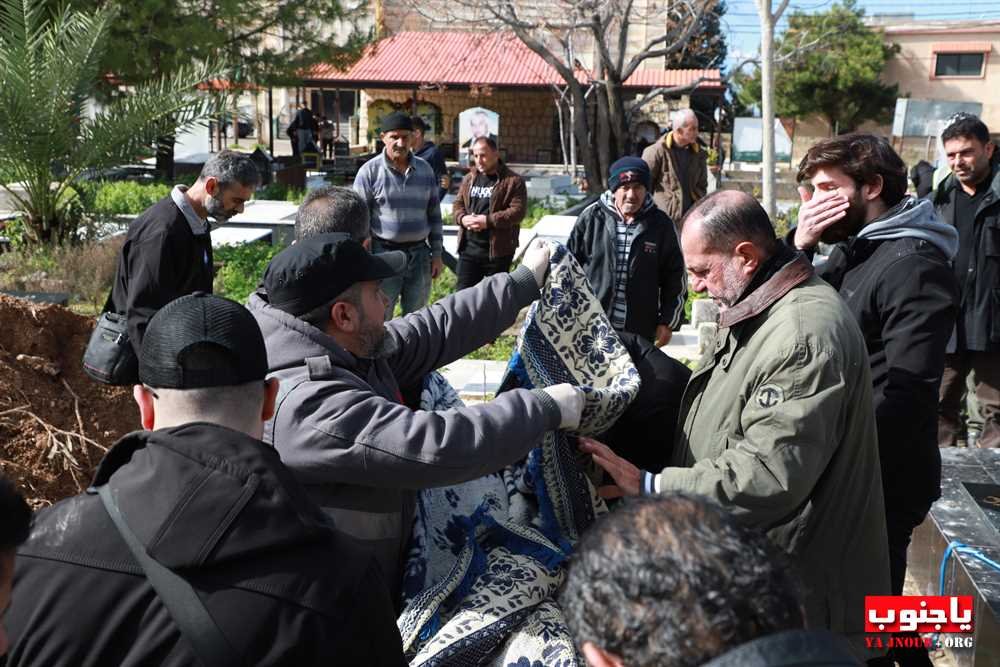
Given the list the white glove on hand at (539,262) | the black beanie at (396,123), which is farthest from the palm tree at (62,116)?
the white glove on hand at (539,262)

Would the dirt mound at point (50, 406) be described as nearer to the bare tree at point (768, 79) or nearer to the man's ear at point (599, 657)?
the man's ear at point (599, 657)

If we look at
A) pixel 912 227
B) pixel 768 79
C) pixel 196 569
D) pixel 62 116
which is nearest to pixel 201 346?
pixel 196 569

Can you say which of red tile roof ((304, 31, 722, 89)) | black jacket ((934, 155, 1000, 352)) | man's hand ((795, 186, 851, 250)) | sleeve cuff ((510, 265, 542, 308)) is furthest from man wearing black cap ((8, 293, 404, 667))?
red tile roof ((304, 31, 722, 89))

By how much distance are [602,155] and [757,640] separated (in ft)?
59.8

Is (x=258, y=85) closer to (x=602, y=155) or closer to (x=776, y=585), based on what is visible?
(x=602, y=155)

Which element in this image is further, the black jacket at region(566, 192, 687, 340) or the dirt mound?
the black jacket at region(566, 192, 687, 340)

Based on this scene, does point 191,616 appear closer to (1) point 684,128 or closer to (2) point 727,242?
(2) point 727,242

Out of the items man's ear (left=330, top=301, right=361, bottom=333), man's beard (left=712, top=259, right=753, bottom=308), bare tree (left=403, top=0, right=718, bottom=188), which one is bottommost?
man's ear (left=330, top=301, right=361, bottom=333)

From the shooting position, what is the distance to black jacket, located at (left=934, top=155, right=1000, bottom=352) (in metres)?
5.22

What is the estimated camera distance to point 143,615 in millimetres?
1516

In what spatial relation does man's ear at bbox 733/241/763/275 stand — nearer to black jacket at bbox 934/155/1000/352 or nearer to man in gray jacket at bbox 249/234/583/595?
man in gray jacket at bbox 249/234/583/595

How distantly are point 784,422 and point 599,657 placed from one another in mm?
1182

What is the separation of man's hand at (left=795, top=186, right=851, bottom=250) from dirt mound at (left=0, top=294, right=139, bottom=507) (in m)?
3.30

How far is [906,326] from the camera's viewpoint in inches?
110
